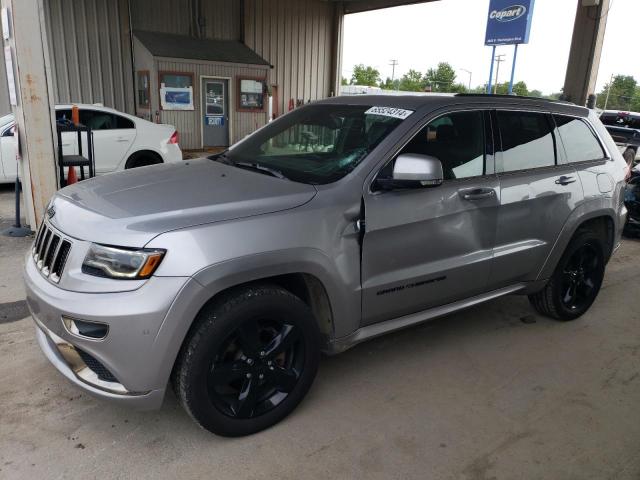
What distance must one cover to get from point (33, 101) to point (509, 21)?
12.7 m

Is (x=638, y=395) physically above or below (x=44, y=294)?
below

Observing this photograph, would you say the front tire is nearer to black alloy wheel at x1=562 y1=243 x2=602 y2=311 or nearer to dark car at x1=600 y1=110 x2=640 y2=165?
black alloy wheel at x1=562 y1=243 x2=602 y2=311

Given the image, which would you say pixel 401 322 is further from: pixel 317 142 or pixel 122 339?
pixel 122 339

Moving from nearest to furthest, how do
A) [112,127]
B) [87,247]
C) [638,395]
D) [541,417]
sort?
[87,247] < [541,417] < [638,395] < [112,127]

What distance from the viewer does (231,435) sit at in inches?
105

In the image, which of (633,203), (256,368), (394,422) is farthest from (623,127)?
(256,368)

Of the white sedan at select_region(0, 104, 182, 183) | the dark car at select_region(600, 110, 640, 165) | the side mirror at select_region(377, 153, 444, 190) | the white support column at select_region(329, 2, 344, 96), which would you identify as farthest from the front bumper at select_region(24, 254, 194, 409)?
the white support column at select_region(329, 2, 344, 96)

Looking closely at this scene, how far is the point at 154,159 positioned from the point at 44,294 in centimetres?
720

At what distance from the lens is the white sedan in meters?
8.27

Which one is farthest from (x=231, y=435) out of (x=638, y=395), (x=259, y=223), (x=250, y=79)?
(x=250, y=79)

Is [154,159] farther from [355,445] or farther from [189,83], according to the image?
[355,445]

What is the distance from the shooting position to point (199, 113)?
1465cm

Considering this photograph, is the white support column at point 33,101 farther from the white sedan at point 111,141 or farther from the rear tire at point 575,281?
the rear tire at point 575,281

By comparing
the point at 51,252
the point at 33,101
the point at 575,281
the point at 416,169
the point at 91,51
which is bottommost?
the point at 575,281
